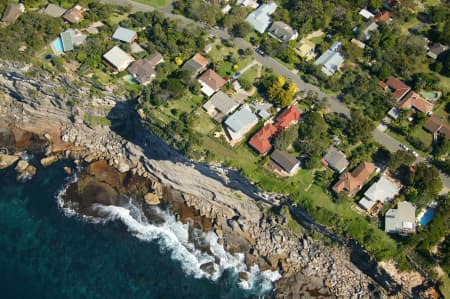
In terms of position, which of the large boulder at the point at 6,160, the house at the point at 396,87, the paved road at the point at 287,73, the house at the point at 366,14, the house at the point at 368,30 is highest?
the house at the point at 366,14

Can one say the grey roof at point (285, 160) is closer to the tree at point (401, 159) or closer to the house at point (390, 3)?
the tree at point (401, 159)

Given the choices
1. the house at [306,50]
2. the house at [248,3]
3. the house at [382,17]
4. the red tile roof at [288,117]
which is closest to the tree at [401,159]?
the red tile roof at [288,117]

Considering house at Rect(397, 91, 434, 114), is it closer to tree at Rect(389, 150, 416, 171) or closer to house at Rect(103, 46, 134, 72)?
tree at Rect(389, 150, 416, 171)

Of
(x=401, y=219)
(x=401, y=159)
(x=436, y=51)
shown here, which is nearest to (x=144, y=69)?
(x=401, y=159)

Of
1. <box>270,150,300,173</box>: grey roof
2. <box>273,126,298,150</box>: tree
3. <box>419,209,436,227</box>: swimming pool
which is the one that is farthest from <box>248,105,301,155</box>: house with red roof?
<box>419,209,436,227</box>: swimming pool

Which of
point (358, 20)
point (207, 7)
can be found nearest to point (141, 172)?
point (207, 7)
